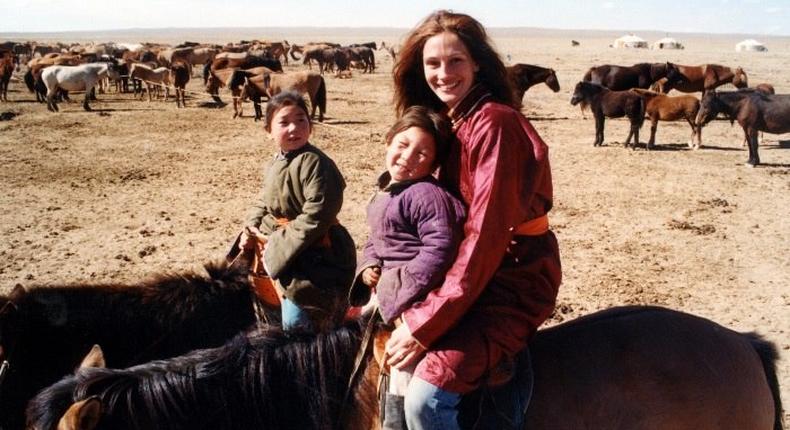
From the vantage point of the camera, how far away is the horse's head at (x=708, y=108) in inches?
488

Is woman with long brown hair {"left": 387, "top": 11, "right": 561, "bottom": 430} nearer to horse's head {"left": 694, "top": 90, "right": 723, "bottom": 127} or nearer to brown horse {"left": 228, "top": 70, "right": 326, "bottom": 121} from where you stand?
horse's head {"left": 694, "top": 90, "right": 723, "bottom": 127}

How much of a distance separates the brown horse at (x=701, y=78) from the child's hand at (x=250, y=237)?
66.6 ft

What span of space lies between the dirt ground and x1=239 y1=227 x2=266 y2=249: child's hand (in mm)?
1876

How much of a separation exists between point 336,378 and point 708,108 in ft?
43.4

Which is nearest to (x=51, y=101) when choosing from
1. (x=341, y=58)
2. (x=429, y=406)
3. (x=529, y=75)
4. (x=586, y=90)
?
(x=529, y=75)

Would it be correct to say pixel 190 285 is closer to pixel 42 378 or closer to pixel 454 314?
pixel 42 378

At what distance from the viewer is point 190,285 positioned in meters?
3.02

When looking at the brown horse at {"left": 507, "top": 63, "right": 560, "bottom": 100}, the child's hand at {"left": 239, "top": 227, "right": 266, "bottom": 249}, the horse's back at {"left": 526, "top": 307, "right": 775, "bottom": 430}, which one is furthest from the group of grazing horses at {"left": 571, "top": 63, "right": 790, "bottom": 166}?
the child's hand at {"left": 239, "top": 227, "right": 266, "bottom": 249}

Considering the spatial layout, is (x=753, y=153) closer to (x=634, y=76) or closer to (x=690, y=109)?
(x=690, y=109)

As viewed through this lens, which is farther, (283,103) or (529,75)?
(529,75)

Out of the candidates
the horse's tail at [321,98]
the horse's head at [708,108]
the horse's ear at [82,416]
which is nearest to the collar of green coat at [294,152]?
the horse's ear at [82,416]

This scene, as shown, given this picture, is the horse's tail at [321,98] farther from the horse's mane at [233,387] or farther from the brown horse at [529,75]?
the horse's mane at [233,387]

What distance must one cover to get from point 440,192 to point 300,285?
1.39 metres

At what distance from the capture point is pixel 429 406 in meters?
1.84
